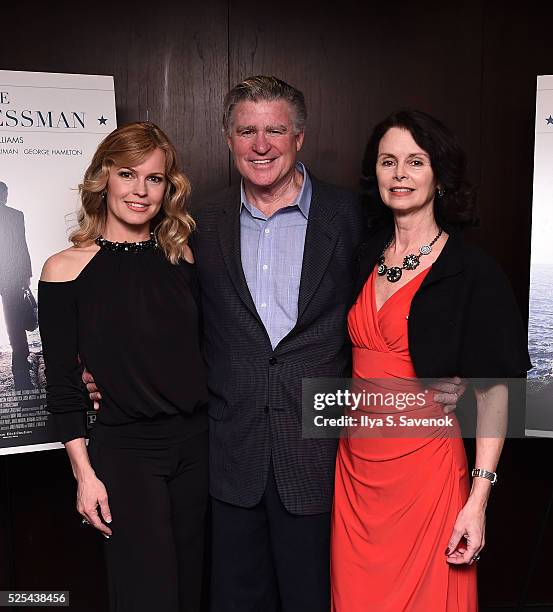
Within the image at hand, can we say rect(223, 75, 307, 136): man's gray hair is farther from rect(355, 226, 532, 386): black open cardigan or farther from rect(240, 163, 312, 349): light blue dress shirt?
rect(355, 226, 532, 386): black open cardigan

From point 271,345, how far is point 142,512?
0.58 metres

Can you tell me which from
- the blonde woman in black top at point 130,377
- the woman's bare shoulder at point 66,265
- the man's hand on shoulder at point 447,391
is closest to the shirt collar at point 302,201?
the blonde woman in black top at point 130,377

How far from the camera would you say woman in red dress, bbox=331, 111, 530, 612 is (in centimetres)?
192

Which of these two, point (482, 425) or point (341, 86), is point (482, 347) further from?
point (341, 86)

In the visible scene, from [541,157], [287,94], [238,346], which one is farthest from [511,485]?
[287,94]

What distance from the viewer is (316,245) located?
86.9 inches

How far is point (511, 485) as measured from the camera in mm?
3295

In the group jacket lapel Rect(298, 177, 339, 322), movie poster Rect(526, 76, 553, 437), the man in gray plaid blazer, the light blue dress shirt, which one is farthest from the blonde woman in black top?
movie poster Rect(526, 76, 553, 437)

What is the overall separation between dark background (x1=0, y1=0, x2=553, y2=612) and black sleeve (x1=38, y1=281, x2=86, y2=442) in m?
1.14

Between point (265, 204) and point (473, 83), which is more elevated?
point (473, 83)

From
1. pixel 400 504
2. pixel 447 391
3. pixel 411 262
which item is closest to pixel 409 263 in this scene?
pixel 411 262

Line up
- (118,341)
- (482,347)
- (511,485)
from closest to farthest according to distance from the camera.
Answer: (482,347), (118,341), (511,485)

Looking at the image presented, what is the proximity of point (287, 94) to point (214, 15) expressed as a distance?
0.99 m

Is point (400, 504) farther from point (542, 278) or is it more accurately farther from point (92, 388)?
point (542, 278)
